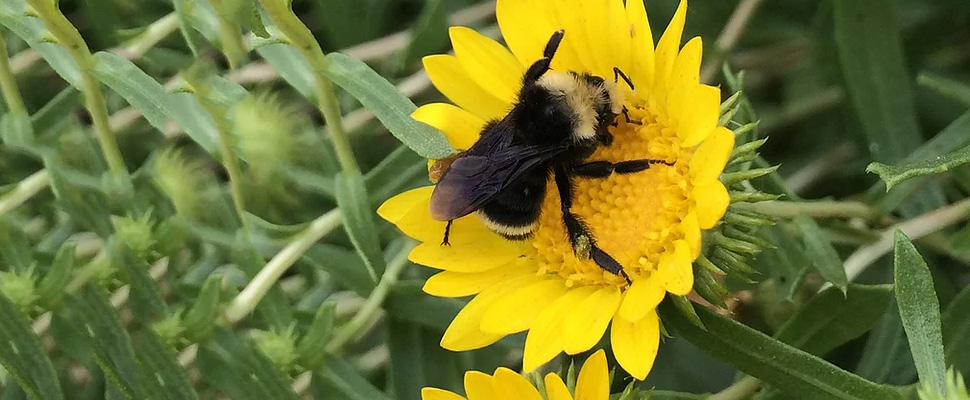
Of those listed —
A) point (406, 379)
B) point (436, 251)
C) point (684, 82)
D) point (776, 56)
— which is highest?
point (684, 82)

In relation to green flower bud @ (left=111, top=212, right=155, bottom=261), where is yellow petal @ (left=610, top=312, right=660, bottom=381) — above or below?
below

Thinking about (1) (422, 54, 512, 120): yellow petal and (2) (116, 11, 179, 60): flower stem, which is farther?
(2) (116, 11, 179, 60): flower stem

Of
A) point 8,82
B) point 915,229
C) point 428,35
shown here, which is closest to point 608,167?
point 915,229

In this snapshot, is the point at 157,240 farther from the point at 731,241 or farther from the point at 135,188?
the point at 731,241

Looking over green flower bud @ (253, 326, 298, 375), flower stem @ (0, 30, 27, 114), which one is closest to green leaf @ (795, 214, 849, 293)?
green flower bud @ (253, 326, 298, 375)

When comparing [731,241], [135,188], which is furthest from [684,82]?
[135,188]

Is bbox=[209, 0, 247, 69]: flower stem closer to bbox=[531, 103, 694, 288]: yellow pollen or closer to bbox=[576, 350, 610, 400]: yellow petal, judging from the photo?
bbox=[531, 103, 694, 288]: yellow pollen
